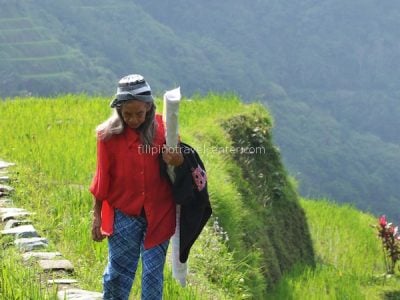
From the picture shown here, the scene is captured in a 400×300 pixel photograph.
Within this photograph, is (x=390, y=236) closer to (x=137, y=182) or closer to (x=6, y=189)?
(x=6, y=189)

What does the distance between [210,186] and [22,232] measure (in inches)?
137

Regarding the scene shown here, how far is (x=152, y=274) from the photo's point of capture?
496 centimetres

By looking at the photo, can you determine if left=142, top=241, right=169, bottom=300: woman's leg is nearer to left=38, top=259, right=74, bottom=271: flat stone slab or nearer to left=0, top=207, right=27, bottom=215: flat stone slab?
left=38, top=259, right=74, bottom=271: flat stone slab

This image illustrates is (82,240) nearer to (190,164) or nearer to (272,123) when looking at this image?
(190,164)

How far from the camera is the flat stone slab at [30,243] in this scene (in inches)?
254

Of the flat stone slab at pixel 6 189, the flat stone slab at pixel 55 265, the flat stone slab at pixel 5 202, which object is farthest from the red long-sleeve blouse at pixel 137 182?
the flat stone slab at pixel 6 189

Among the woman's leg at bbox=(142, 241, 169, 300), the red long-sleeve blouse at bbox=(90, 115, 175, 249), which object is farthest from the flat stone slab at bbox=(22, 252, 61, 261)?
the woman's leg at bbox=(142, 241, 169, 300)

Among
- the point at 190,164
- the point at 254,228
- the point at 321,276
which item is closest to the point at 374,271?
the point at 321,276

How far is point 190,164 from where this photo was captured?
16.6 ft

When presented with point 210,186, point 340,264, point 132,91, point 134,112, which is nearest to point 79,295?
point 134,112

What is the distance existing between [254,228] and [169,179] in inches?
280

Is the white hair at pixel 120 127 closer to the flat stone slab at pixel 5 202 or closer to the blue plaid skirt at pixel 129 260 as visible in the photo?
the blue plaid skirt at pixel 129 260

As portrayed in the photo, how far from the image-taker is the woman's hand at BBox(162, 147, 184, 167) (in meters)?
4.91

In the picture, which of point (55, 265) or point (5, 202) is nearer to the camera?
point (55, 265)
